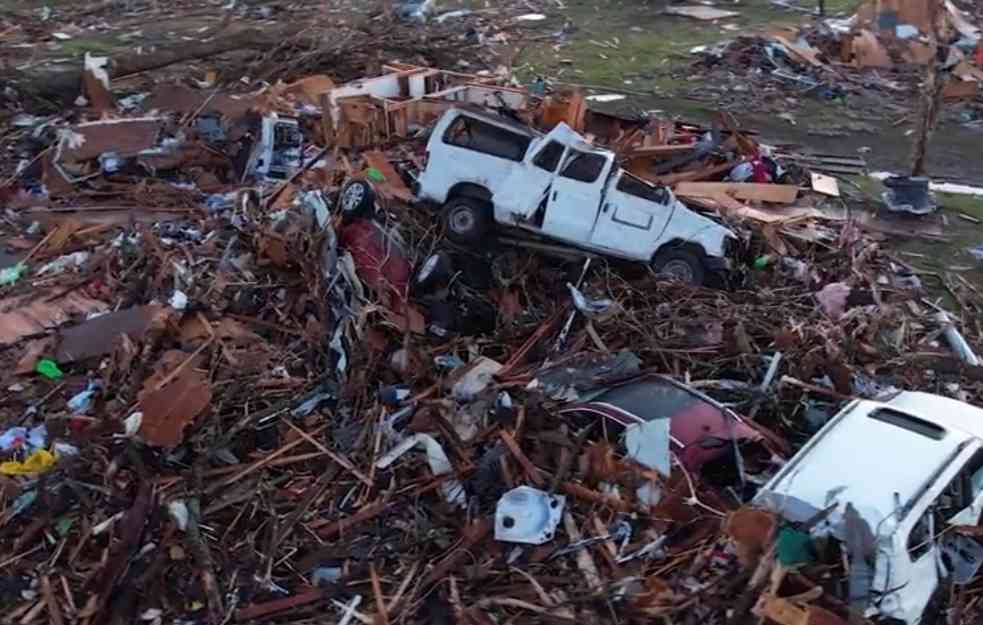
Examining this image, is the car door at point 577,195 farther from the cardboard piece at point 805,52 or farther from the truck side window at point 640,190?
the cardboard piece at point 805,52

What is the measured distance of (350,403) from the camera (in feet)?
25.1

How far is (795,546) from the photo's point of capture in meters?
5.73

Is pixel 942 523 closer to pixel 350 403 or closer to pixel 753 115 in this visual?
pixel 350 403

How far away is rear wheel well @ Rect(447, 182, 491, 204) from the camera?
9.59 metres

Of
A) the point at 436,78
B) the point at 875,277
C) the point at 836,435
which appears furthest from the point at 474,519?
the point at 436,78

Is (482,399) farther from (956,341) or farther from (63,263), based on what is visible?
(63,263)

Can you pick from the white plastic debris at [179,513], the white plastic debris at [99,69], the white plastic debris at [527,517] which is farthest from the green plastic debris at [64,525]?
the white plastic debris at [99,69]

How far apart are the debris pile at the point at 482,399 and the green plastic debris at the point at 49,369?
0.6 inches

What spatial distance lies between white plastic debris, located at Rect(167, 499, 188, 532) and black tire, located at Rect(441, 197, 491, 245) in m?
3.97

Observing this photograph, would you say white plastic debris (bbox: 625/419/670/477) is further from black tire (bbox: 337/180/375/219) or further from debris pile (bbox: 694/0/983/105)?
debris pile (bbox: 694/0/983/105)

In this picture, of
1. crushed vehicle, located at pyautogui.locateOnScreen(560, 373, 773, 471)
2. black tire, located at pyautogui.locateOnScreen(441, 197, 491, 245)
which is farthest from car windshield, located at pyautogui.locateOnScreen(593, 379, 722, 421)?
black tire, located at pyautogui.locateOnScreen(441, 197, 491, 245)

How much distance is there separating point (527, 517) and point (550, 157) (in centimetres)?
421

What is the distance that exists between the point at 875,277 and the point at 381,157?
5.23 metres

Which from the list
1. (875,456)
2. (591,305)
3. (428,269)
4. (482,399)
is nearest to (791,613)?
(875,456)
